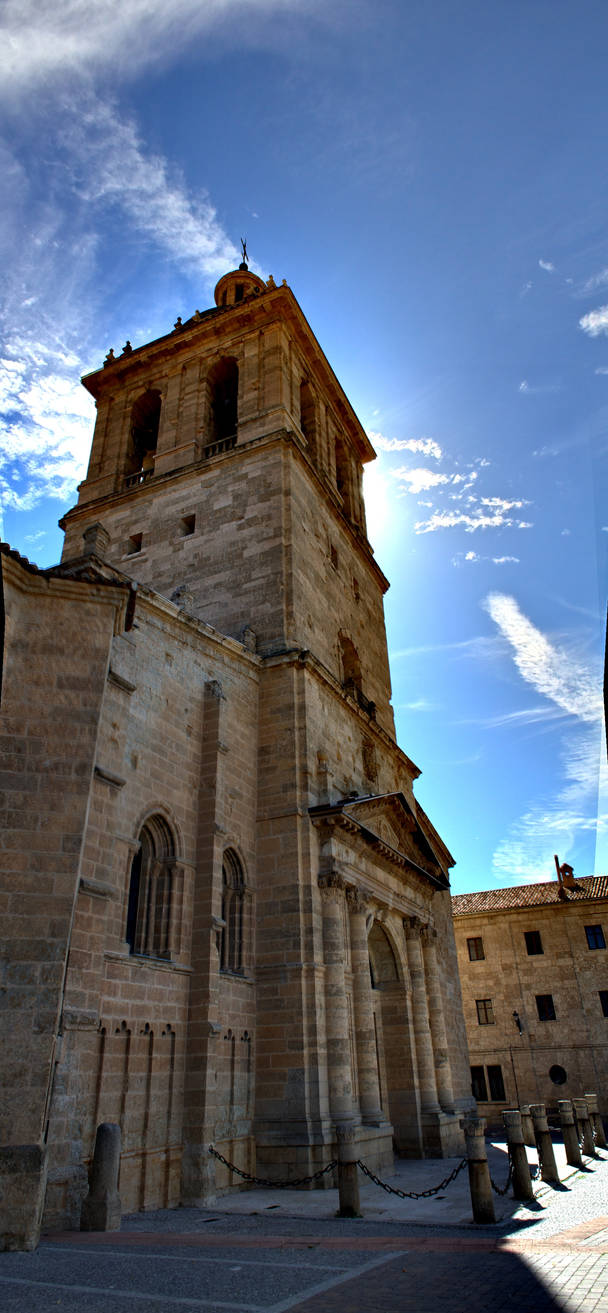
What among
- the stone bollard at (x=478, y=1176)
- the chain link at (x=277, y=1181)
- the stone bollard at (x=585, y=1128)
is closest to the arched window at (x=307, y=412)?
the stone bollard at (x=585, y=1128)

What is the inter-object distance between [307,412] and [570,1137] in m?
20.7

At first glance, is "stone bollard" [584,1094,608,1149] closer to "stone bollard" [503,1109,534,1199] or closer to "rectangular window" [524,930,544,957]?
"stone bollard" [503,1109,534,1199]

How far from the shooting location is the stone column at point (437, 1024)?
18.5 meters

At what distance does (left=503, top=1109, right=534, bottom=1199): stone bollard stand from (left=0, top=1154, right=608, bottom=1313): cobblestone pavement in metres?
0.47

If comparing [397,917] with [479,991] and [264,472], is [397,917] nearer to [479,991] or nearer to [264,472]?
[264,472]

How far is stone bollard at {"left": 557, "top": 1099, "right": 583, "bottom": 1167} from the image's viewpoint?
43.3 ft

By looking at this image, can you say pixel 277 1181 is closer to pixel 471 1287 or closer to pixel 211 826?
pixel 211 826

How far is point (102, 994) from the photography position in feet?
33.2

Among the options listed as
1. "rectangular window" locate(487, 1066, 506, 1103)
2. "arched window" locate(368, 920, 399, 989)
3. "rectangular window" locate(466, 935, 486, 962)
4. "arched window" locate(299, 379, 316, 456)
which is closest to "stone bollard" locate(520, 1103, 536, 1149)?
"arched window" locate(368, 920, 399, 989)

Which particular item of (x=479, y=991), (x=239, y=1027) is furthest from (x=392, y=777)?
(x=479, y=991)

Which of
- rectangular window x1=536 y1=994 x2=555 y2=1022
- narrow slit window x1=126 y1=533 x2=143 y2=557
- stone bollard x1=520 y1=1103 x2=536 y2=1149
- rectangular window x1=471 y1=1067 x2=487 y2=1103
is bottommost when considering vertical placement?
stone bollard x1=520 y1=1103 x2=536 y2=1149

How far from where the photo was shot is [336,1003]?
1364 cm

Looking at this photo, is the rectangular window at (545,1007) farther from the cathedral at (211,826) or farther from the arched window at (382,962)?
the arched window at (382,962)

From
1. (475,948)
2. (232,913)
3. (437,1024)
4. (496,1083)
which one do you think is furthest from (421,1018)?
(475,948)
